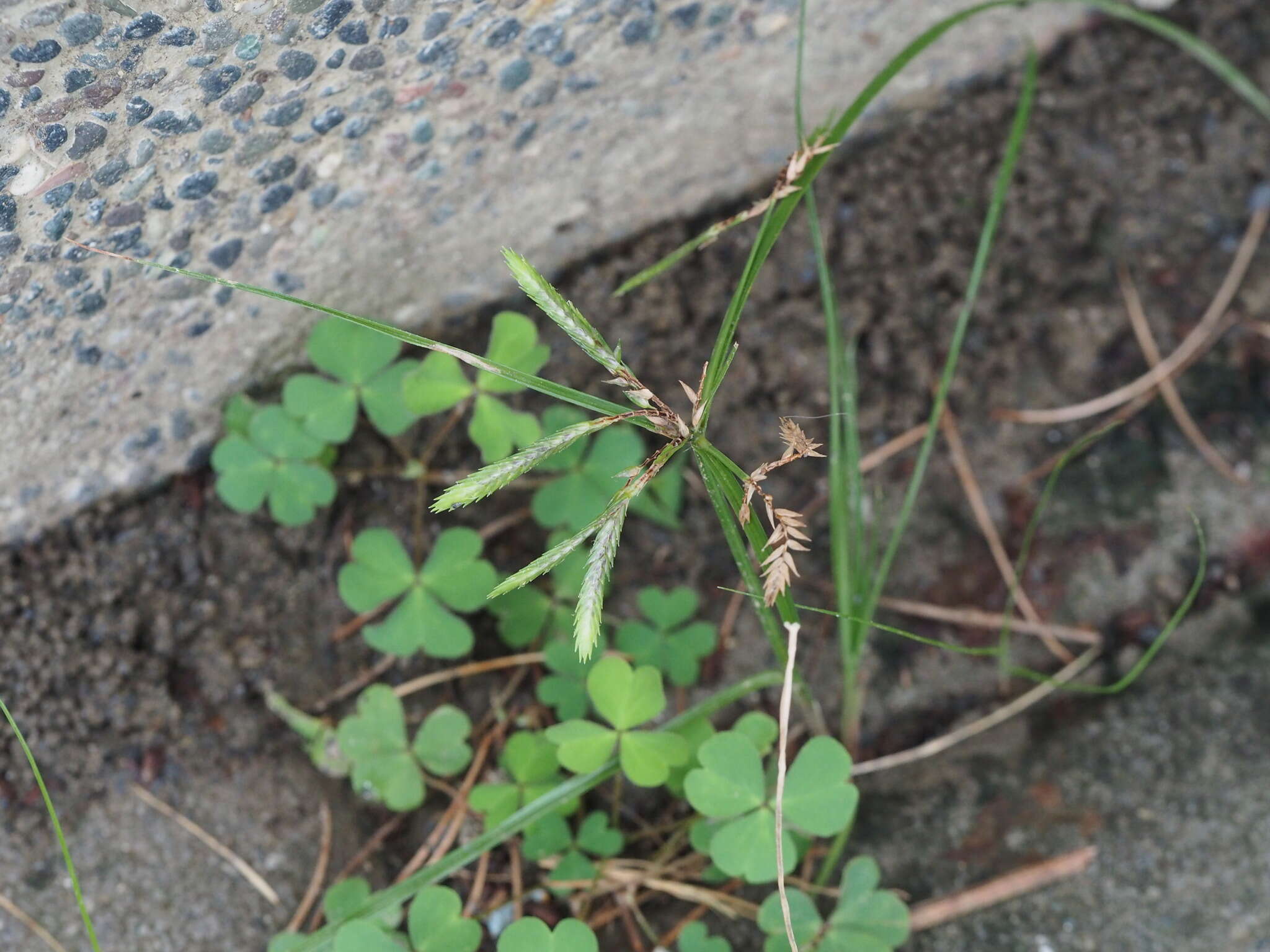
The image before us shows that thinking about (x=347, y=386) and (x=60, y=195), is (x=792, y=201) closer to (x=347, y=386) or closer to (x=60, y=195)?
(x=347, y=386)

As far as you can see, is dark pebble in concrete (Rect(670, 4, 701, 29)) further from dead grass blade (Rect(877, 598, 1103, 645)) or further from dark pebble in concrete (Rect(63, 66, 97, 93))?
dead grass blade (Rect(877, 598, 1103, 645))

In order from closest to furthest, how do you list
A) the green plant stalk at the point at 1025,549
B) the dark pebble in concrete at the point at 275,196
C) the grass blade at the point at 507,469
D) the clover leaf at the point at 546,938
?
the grass blade at the point at 507,469 → the clover leaf at the point at 546,938 → the dark pebble in concrete at the point at 275,196 → the green plant stalk at the point at 1025,549

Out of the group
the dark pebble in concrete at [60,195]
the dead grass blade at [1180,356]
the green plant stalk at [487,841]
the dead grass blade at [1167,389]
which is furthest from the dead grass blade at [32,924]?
the dead grass blade at [1167,389]

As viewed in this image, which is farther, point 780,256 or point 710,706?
point 780,256

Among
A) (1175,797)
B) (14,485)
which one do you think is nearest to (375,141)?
(14,485)

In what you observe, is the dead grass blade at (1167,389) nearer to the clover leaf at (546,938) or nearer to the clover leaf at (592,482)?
the clover leaf at (592,482)

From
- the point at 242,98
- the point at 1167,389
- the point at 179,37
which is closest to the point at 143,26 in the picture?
the point at 179,37

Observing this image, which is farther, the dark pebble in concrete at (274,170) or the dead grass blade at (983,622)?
the dead grass blade at (983,622)

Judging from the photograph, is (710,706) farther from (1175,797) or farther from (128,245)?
(128,245)
